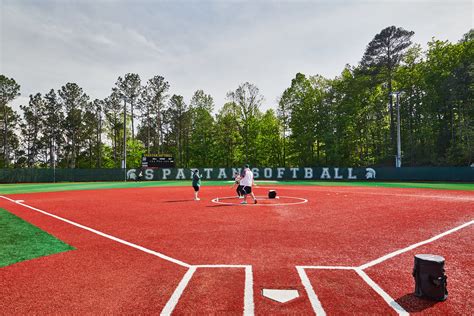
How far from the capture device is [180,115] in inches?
2896

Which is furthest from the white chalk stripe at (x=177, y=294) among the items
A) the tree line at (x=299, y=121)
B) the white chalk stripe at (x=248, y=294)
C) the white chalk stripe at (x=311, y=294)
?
the tree line at (x=299, y=121)

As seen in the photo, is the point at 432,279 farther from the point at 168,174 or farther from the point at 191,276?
the point at 168,174

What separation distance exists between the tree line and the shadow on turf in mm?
39020

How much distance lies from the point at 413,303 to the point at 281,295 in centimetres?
193

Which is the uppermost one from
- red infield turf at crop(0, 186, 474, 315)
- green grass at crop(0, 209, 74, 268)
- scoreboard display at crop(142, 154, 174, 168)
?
scoreboard display at crop(142, 154, 174, 168)

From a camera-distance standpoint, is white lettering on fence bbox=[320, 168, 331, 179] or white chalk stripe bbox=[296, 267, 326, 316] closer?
white chalk stripe bbox=[296, 267, 326, 316]

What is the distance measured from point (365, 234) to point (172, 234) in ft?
19.2

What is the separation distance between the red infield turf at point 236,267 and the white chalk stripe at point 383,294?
0.04 meters

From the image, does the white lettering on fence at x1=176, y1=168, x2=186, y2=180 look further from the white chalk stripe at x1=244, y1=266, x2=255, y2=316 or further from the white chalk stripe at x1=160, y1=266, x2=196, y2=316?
the white chalk stripe at x1=244, y1=266, x2=255, y2=316

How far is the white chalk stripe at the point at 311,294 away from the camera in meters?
4.05

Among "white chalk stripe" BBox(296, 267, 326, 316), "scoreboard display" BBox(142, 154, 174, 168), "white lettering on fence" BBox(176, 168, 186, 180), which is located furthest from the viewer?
"white lettering on fence" BBox(176, 168, 186, 180)

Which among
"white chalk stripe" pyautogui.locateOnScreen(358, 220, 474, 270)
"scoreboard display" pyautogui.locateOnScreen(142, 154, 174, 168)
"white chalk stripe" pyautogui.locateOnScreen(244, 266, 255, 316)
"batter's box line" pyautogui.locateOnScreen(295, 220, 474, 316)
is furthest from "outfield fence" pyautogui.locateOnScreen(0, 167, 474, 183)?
"white chalk stripe" pyautogui.locateOnScreen(244, 266, 255, 316)

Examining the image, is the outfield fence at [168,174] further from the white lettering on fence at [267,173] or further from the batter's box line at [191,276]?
the batter's box line at [191,276]

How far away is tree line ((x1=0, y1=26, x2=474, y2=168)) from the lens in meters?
46.9
